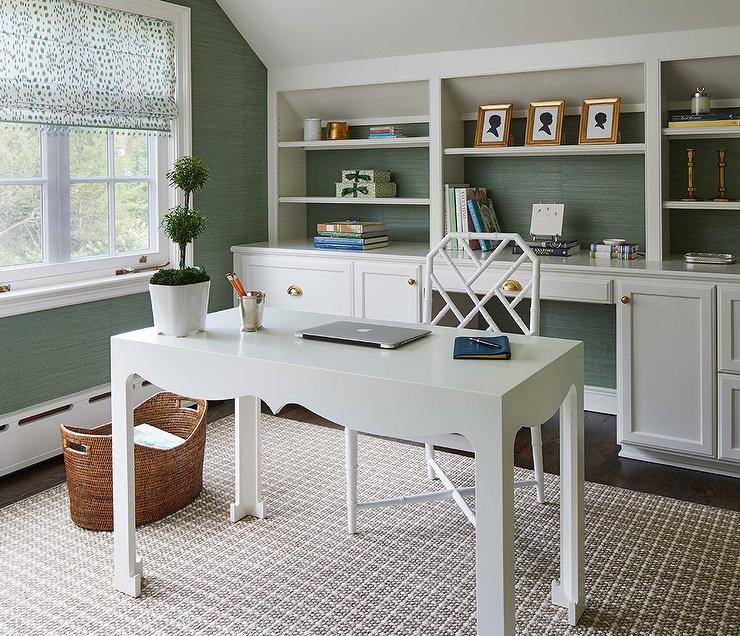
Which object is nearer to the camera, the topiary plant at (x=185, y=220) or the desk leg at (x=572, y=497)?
the desk leg at (x=572, y=497)

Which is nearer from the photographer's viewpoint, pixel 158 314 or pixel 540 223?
pixel 158 314

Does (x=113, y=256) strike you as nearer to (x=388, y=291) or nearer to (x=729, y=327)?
(x=388, y=291)

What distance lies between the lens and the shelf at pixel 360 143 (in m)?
4.06

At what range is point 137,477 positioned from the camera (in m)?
2.71

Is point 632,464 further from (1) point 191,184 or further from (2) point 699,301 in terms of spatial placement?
(1) point 191,184

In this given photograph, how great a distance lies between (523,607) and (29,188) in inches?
99.4

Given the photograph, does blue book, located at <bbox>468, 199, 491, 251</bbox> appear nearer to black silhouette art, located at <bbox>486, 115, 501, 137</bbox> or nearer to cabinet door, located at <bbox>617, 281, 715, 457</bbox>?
black silhouette art, located at <bbox>486, 115, 501, 137</bbox>

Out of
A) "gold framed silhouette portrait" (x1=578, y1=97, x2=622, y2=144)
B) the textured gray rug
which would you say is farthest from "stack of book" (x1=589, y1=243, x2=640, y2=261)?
the textured gray rug

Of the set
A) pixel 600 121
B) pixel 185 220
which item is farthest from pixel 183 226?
pixel 600 121

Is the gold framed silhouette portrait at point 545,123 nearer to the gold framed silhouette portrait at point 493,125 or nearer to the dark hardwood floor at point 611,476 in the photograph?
the gold framed silhouette portrait at point 493,125

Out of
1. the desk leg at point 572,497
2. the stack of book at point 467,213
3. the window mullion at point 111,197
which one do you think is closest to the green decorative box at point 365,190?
the stack of book at point 467,213

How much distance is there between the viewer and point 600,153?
379 centimetres

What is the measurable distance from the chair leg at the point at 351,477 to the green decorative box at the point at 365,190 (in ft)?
6.45

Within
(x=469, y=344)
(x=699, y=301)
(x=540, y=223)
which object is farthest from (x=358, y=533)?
(x=540, y=223)
